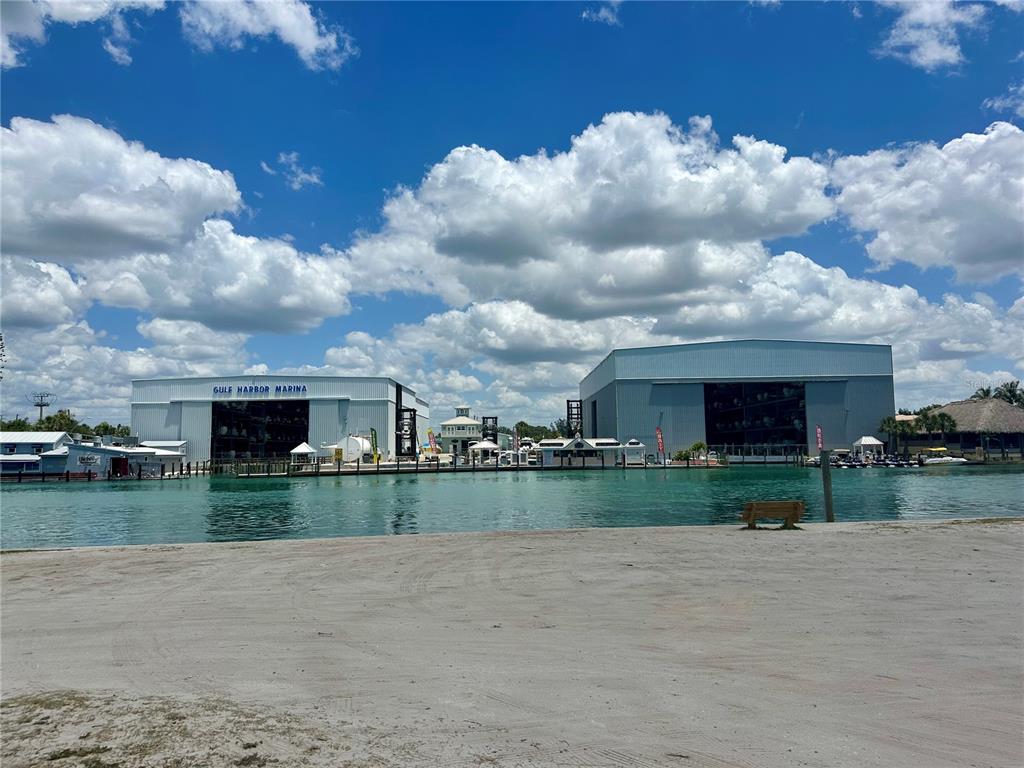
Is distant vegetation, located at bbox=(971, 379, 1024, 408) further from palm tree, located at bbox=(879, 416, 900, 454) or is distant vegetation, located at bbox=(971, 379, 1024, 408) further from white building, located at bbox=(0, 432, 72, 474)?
white building, located at bbox=(0, 432, 72, 474)

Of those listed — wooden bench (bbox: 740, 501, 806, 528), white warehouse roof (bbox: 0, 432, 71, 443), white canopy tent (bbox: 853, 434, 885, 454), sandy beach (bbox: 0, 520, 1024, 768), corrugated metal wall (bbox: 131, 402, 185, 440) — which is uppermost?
corrugated metal wall (bbox: 131, 402, 185, 440)

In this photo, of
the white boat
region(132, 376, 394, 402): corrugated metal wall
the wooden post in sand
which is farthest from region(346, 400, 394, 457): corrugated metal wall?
the wooden post in sand

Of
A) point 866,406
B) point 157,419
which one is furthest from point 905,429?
point 157,419

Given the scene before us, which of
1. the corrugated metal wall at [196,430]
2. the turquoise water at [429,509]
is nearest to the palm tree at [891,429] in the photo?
the turquoise water at [429,509]

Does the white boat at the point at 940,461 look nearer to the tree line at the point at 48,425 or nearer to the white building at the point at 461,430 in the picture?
the white building at the point at 461,430

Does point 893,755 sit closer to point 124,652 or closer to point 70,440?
point 124,652

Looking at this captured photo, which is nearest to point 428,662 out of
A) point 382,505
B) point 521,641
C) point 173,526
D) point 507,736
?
point 521,641

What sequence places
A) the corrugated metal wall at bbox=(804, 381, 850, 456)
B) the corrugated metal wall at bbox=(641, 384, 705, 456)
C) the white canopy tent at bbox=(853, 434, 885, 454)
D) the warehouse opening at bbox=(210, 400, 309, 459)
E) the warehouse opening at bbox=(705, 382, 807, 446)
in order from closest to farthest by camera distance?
the white canopy tent at bbox=(853, 434, 885, 454)
the corrugated metal wall at bbox=(804, 381, 850, 456)
the warehouse opening at bbox=(705, 382, 807, 446)
the corrugated metal wall at bbox=(641, 384, 705, 456)
the warehouse opening at bbox=(210, 400, 309, 459)

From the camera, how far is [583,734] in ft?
16.3

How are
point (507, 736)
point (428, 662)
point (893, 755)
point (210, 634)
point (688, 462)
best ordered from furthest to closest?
point (688, 462) < point (210, 634) < point (428, 662) < point (507, 736) < point (893, 755)

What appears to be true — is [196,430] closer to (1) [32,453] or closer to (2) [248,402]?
(2) [248,402]

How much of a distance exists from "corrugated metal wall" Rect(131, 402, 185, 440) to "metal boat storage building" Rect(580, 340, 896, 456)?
55.2m

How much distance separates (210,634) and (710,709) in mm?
A: 5335

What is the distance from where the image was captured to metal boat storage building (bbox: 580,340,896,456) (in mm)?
83188
